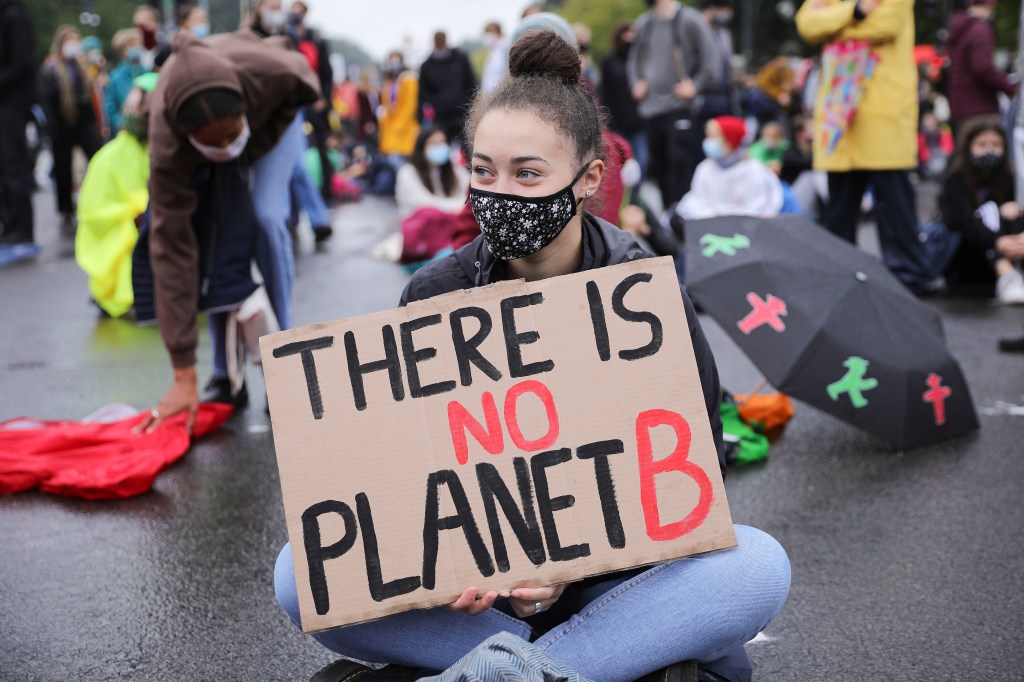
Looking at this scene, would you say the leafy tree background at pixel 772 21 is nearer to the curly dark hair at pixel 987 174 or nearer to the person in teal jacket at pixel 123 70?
the curly dark hair at pixel 987 174

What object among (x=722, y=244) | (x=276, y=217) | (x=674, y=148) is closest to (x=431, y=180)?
(x=674, y=148)

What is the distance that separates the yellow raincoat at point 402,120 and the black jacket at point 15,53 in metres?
6.63

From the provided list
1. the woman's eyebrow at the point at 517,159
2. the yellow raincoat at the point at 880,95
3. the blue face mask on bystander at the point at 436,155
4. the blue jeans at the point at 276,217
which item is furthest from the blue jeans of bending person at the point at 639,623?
the blue face mask on bystander at the point at 436,155

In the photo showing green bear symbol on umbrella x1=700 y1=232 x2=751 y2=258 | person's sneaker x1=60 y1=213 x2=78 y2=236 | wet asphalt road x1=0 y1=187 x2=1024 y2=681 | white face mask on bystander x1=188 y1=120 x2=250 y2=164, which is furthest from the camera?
person's sneaker x1=60 y1=213 x2=78 y2=236

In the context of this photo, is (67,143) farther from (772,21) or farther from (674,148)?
(772,21)

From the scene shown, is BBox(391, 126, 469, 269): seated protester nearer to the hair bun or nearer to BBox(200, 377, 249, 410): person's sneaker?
BBox(200, 377, 249, 410): person's sneaker

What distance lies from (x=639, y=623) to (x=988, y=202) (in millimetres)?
5942

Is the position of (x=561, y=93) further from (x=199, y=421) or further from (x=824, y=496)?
(x=199, y=421)

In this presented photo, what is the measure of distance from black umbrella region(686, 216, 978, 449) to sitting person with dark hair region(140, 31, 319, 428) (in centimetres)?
176

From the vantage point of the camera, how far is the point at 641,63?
9.56 m

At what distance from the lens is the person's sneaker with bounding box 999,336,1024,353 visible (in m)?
6.07

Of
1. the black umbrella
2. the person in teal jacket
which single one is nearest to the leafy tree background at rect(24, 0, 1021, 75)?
the person in teal jacket

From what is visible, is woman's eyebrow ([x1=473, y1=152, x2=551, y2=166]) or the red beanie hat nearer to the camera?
woman's eyebrow ([x1=473, y1=152, x2=551, y2=166])

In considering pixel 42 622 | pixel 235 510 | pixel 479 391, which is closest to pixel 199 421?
pixel 235 510
